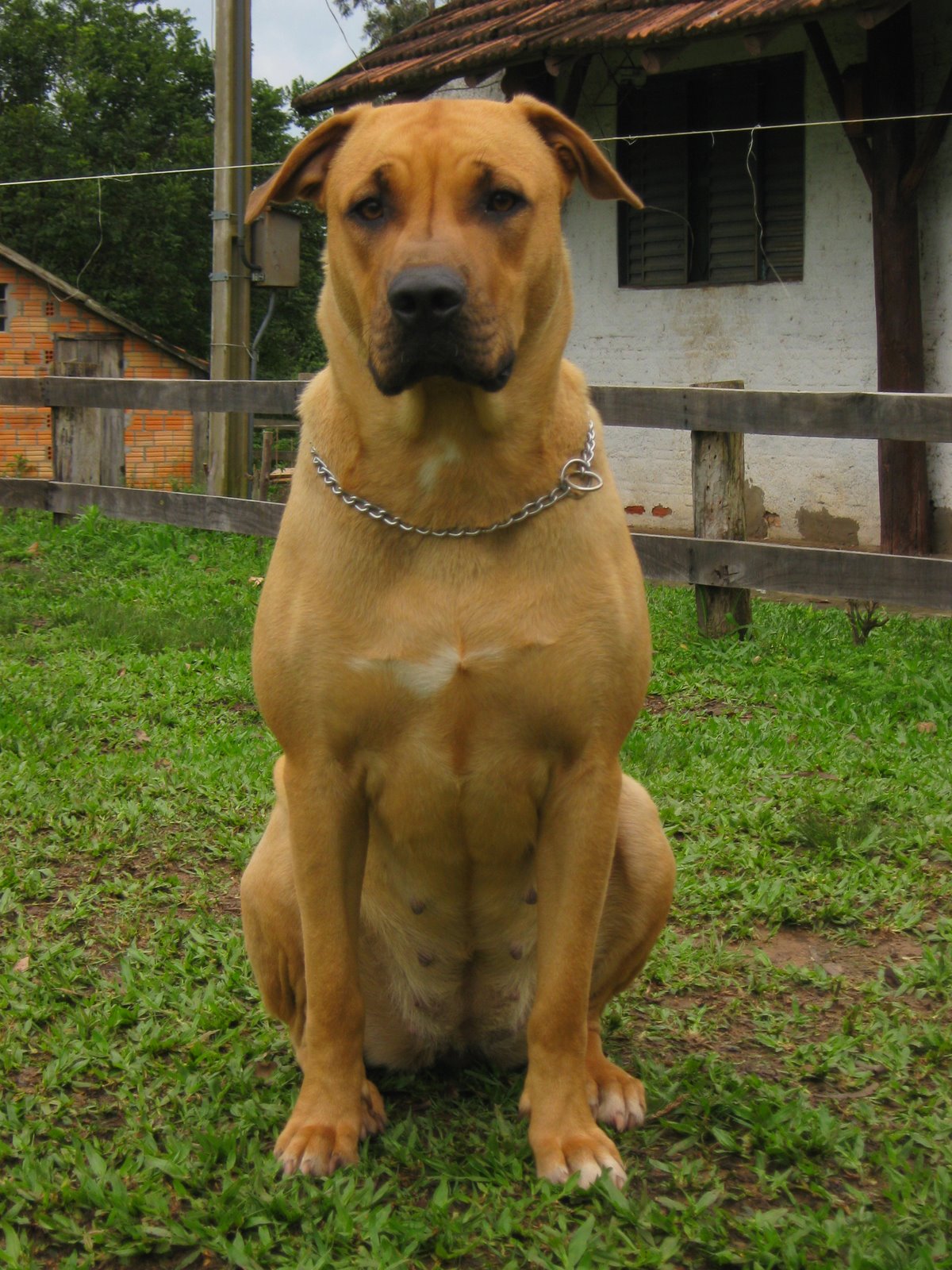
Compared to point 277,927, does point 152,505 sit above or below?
above

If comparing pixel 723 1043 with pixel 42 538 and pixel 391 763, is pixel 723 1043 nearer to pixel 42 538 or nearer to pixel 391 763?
pixel 391 763

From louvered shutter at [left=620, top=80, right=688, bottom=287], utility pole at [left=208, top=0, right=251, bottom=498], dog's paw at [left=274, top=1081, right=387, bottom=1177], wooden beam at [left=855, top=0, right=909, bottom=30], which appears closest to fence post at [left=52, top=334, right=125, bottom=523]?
utility pole at [left=208, top=0, right=251, bottom=498]

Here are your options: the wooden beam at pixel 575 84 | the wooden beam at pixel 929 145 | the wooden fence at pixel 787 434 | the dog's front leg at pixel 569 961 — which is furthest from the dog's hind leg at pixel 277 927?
the wooden beam at pixel 575 84

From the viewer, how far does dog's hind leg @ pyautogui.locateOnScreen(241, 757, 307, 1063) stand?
2.67 meters

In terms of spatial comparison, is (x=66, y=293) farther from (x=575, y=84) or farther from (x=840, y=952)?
(x=840, y=952)

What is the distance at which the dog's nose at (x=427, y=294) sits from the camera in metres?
2.29

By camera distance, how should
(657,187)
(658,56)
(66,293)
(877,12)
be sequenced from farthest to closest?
1. (66,293)
2. (657,187)
3. (658,56)
4. (877,12)

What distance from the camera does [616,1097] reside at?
266 centimetres

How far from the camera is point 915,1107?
2.68m

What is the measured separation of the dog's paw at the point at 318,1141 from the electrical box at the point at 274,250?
8.06m

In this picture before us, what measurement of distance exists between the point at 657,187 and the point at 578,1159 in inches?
376

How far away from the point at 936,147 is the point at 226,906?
7.36 m

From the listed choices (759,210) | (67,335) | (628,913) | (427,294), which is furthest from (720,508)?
(67,335)

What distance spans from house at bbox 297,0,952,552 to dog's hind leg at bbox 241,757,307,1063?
6.95 metres
